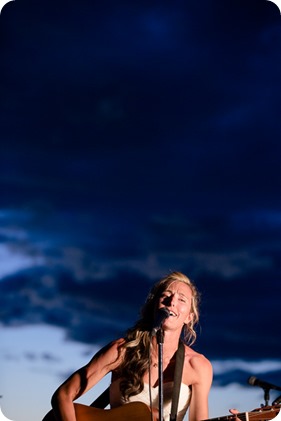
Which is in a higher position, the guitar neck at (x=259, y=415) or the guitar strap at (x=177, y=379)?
the guitar strap at (x=177, y=379)

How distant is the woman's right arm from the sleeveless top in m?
0.15

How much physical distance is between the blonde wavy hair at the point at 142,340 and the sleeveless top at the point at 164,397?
0.04 m

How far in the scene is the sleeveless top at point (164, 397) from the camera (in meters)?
4.75

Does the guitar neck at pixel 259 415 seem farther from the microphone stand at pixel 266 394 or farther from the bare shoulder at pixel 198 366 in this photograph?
the bare shoulder at pixel 198 366

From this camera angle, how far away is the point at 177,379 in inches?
188

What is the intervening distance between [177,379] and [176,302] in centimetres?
46

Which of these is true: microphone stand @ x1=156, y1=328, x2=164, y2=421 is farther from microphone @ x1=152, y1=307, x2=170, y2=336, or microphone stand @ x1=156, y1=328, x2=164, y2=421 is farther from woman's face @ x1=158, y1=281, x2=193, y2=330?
woman's face @ x1=158, y1=281, x2=193, y2=330

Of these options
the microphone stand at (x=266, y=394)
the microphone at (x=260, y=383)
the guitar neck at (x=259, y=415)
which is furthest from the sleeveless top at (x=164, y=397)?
the microphone at (x=260, y=383)

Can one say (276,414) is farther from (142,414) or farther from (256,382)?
(142,414)

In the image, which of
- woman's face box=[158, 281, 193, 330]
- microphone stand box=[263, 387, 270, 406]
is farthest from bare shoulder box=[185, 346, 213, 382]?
microphone stand box=[263, 387, 270, 406]

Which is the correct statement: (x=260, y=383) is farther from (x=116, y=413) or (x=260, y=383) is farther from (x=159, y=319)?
(x=116, y=413)

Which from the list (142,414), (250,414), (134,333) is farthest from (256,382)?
(134,333)

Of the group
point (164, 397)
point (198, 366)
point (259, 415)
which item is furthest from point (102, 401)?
point (259, 415)

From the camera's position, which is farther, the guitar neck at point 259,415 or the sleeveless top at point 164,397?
the sleeveless top at point 164,397
